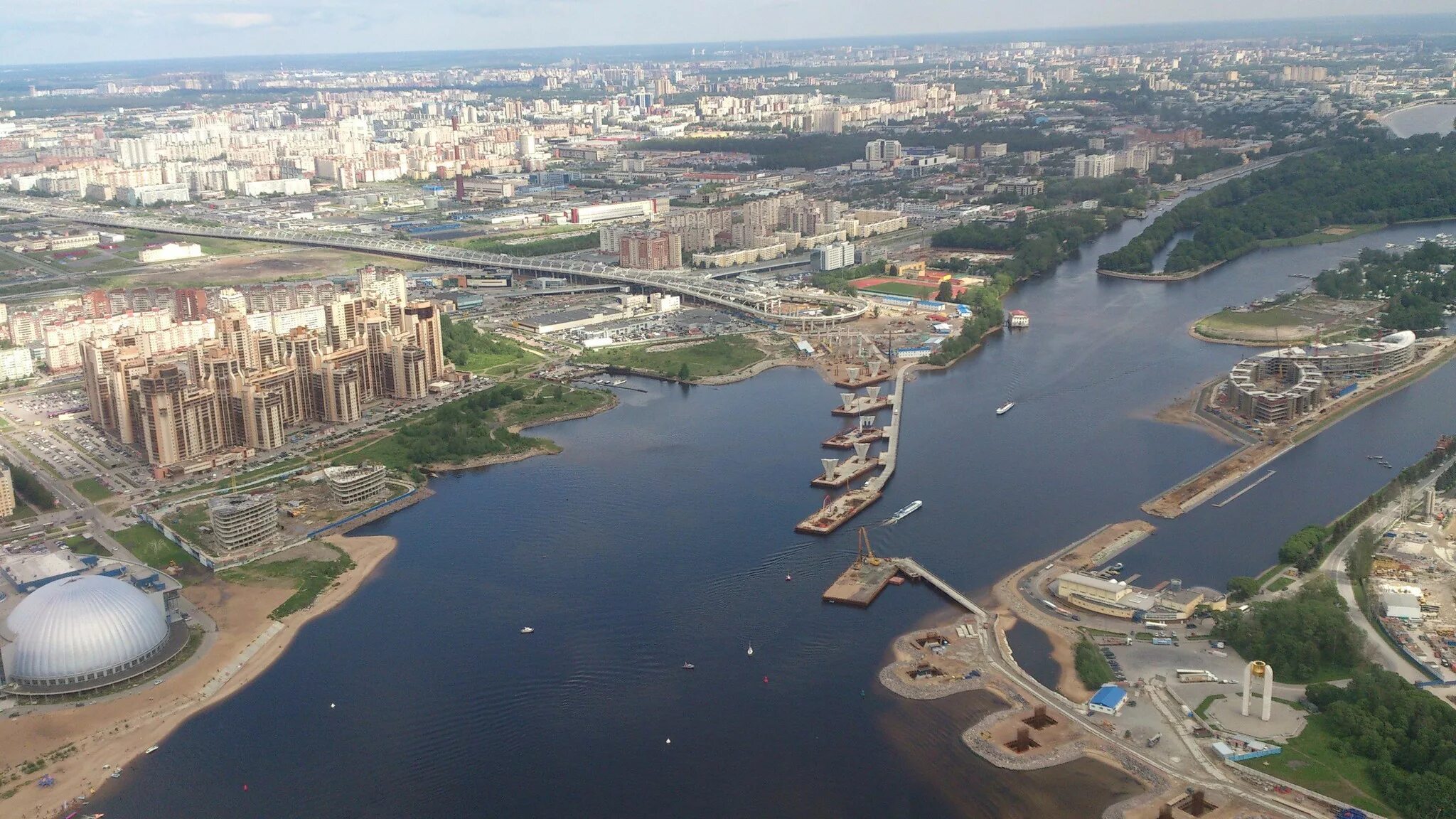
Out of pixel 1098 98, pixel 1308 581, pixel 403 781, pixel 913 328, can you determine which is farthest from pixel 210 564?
pixel 1098 98

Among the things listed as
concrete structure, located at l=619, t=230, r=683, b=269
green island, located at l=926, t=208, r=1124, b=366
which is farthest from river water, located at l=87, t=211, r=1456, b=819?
concrete structure, located at l=619, t=230, r=683, b=269

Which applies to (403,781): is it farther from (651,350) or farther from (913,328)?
(913,328)

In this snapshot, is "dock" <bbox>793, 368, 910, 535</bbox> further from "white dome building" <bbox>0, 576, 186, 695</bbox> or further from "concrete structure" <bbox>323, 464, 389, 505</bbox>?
"white dome building" <bbox>0, 576, 186, 695</bbox>

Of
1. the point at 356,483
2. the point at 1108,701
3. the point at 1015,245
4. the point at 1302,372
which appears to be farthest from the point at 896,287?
the point at 1108,701

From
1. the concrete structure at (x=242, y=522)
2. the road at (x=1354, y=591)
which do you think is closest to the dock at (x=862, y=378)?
the road at (x=1354, y=591)

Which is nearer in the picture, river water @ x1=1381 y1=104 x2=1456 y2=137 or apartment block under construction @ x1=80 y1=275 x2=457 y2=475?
apartment block under construction @ x1=80 y1=275 x2=457 y2=475

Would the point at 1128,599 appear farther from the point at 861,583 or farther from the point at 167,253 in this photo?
the point at 167,253
